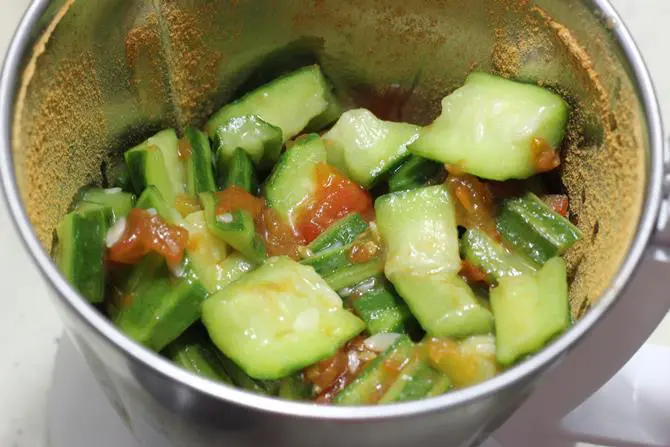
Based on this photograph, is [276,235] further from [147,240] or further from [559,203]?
[559,203]

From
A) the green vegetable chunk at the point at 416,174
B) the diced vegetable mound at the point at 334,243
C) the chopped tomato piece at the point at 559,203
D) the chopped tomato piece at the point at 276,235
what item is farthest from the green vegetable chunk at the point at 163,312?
the chopped tomato piece at the point at 559,203

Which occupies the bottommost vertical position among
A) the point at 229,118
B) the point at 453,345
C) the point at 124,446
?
the point at 124,446

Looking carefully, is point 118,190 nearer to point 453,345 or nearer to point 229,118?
point 229,118

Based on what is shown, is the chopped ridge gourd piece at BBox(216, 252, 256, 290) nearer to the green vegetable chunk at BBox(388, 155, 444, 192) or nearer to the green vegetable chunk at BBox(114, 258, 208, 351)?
the green vegetable chunk at BBox(114, 258, 208, 351)

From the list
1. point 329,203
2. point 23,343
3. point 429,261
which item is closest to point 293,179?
point 329,203

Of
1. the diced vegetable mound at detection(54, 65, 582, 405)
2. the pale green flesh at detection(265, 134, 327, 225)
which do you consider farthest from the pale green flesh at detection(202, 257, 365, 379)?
the pale green flesh at detection(265, 134, 327, 225)

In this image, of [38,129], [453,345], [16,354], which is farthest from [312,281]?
[16,354]

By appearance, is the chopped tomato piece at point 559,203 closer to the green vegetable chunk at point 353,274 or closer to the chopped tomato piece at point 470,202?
the chopped tomato piece at point 470,202
